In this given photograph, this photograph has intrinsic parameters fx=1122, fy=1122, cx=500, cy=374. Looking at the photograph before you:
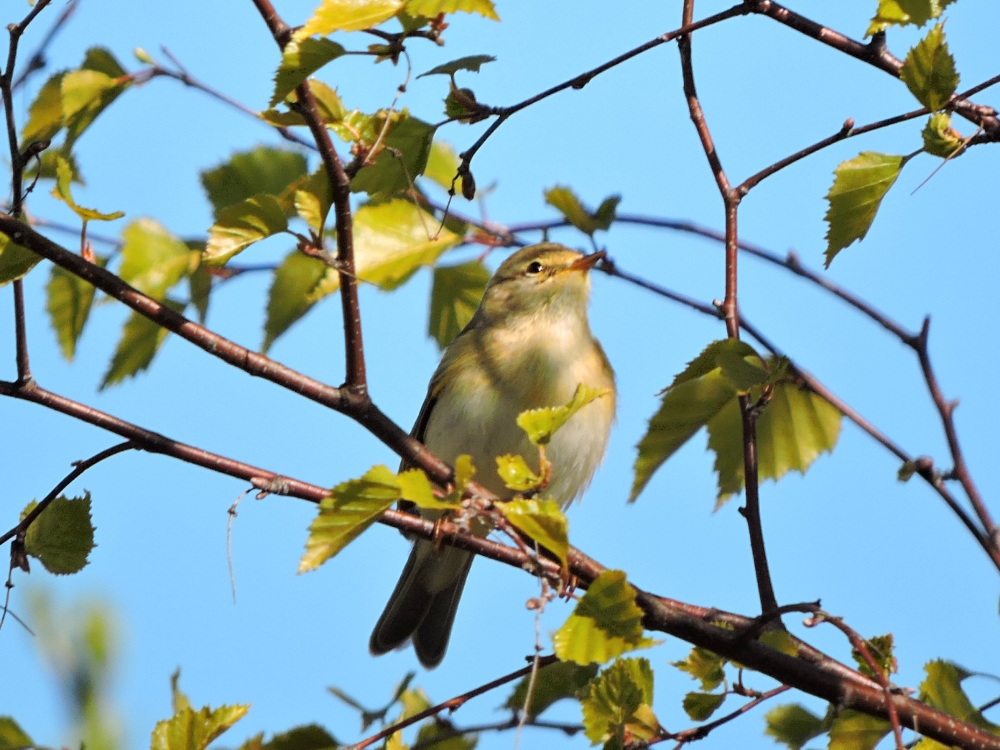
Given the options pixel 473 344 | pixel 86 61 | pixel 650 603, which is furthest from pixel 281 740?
pixel 473 344

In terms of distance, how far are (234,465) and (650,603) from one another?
1.07m

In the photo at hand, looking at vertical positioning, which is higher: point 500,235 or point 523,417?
point 500,235

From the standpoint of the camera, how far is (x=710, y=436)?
3439mm

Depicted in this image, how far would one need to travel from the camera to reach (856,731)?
2.83m

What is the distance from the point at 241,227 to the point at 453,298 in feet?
4.56

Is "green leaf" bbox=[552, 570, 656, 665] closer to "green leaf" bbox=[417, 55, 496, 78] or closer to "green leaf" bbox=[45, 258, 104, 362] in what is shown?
"green leaf" bbox=[417, 55, 496, 78]

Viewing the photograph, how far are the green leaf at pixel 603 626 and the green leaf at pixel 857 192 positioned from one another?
1.04m

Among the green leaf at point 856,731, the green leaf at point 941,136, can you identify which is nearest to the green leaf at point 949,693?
the green leaf at point 856,731

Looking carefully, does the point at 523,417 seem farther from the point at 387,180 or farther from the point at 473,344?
the point at 473,344

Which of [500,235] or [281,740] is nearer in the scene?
[281,740]

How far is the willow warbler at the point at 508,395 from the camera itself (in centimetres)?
479

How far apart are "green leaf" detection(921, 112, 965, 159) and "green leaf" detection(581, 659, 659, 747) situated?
4.58 feet

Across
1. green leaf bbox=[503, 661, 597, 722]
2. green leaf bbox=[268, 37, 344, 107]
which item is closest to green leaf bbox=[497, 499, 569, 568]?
green leaf bbox=[268, 37, 344, 107]

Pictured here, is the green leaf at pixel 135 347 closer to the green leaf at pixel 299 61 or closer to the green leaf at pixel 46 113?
the green leaf at pixel 46 113
